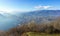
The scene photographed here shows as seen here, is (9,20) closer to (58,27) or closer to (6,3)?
(6,3)

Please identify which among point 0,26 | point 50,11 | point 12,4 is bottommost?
point 0,26

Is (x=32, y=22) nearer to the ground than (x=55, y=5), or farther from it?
nearer to the ground

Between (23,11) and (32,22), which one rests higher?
Result: (23,11)

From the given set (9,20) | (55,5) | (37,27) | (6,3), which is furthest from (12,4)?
(55,5)

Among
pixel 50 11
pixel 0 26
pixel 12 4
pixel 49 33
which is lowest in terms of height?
pixel 49 33

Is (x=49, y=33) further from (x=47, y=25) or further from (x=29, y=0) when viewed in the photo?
(x=29, y=0)

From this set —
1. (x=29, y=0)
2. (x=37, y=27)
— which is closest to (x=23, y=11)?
(x=29, y=0)
